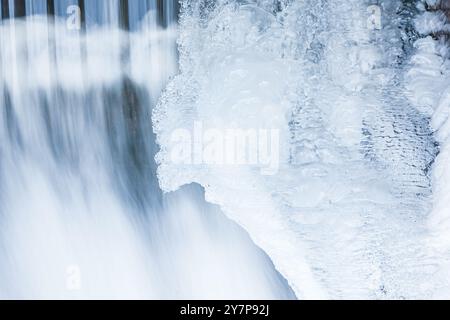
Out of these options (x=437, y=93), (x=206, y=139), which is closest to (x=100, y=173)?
(x=206, y=139)

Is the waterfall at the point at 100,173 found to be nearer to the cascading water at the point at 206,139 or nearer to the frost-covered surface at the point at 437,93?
the cascading water at the point at 206,139

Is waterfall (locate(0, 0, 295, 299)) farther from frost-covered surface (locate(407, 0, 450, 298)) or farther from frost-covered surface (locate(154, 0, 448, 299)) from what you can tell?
frost-covered surface (locate(407, 0, 450, 298))

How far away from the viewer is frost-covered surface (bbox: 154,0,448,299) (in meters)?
1.58

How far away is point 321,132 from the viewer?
1.70 meters

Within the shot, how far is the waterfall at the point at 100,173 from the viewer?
1681 mm

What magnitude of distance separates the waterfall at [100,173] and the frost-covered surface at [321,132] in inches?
3.0

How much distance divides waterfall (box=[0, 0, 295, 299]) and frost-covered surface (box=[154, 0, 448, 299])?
0.08 metres

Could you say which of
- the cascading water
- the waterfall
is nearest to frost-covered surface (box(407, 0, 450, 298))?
the cascading water

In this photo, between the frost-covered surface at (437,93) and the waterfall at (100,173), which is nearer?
the frost-covered surface at (437,93)

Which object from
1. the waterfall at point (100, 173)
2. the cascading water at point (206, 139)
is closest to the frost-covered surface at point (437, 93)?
the cascading water at point (206, 139)

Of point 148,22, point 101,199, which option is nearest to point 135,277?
point 101,199

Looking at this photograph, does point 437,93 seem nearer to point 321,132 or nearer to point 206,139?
point 321,132

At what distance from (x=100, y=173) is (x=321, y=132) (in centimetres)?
82

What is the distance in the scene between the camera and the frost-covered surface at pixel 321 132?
158 centimetres
